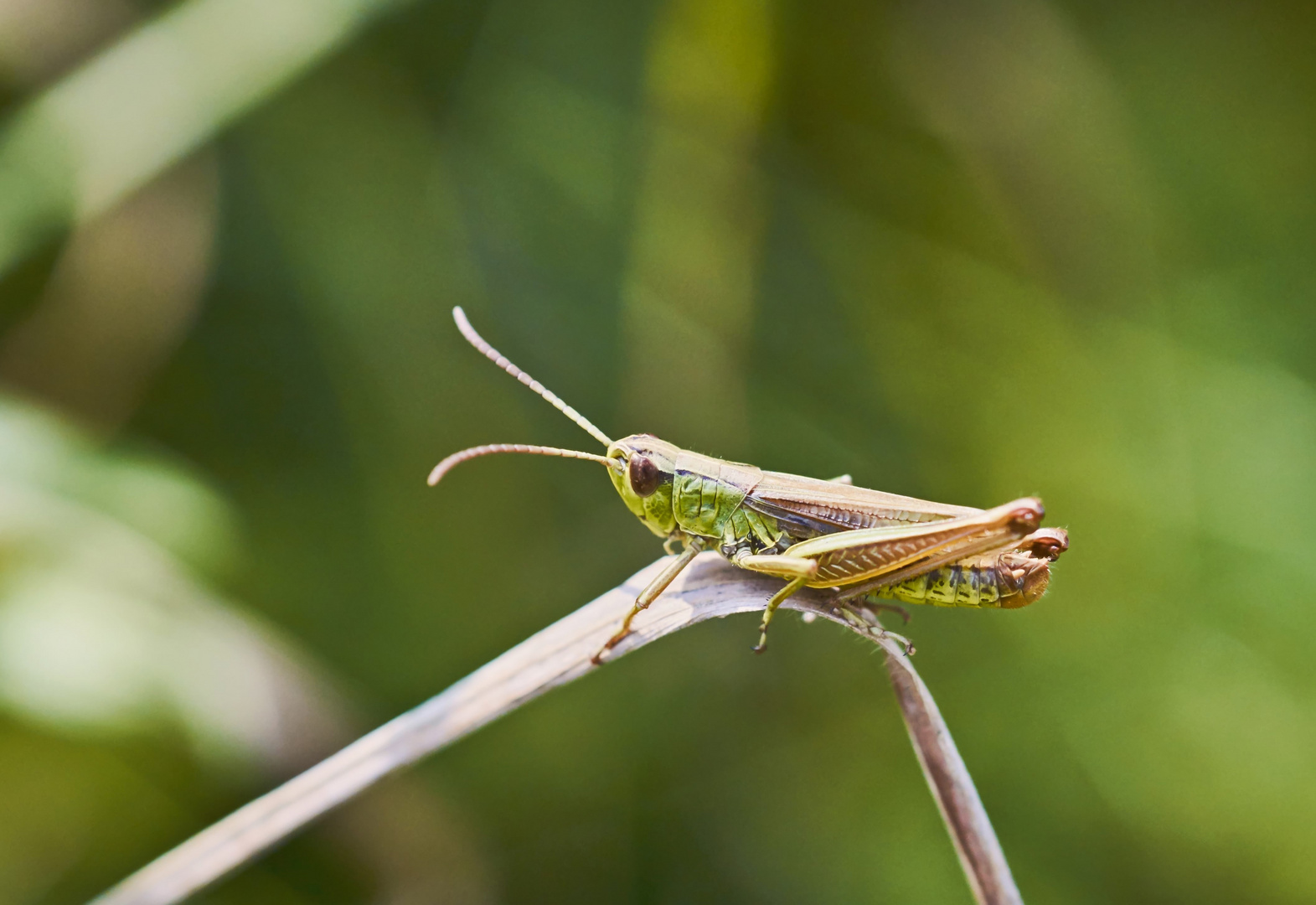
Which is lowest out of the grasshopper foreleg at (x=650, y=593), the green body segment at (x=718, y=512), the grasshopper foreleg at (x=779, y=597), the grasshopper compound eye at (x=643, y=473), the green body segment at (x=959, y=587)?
the green body segment at (x=959, y=587)

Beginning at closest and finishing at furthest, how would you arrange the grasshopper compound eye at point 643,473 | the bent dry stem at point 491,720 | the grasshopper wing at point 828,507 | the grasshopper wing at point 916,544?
the bent dry stem at point 491,720 < the grasshopper wing at point 916,544 < the grasshopper wing at point 828,507 < the grasshopper compound eye at point 643,473

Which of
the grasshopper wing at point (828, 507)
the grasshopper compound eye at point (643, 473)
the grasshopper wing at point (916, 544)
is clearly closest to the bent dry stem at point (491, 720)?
the grasshopper wing at point (916, 544)

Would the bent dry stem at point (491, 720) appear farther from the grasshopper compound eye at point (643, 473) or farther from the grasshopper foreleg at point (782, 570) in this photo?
the grasshopper compound eye at point (643, 473)

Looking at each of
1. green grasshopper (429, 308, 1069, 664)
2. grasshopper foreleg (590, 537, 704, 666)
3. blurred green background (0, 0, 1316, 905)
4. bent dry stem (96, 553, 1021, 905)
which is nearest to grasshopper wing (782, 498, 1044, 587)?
green grasshopper (429, 308, 1069, 664)

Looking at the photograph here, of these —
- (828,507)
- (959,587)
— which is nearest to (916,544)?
(959,587)

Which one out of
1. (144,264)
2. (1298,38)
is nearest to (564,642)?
(144,264)

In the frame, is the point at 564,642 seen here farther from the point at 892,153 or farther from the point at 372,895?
the point at 892,153

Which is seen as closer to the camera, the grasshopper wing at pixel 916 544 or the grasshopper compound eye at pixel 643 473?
the grasshopper wing at pixel 916 544
